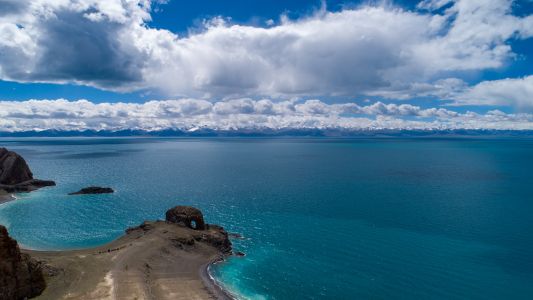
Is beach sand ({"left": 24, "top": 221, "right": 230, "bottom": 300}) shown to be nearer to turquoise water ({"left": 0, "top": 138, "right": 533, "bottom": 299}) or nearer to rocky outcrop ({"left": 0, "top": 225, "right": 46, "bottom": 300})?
rocky outcrop ({"left": 0, "top": 225, "right": 46, "bottom": 300})

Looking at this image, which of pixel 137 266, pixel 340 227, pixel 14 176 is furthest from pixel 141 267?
pixel 14 176

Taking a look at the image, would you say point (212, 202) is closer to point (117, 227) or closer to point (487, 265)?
point (117, 227)

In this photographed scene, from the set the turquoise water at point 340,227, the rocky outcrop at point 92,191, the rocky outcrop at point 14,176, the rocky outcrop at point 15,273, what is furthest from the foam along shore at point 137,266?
the rocky outcrop at point 14,176

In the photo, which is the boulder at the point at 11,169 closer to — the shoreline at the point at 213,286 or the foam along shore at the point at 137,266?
the foam along shore at the point at 137,266

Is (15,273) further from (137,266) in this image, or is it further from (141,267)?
(141,267)

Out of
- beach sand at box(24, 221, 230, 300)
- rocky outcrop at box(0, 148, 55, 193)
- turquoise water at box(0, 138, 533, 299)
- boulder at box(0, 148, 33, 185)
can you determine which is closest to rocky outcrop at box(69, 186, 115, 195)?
turquoise water at box(0, 138, 533, 299)

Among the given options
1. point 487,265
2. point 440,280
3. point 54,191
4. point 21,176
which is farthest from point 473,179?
point 21,176

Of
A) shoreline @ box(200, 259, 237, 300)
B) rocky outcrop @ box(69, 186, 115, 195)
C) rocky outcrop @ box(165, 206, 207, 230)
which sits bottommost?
shoreline @ box(200, 259, 237, 300)
